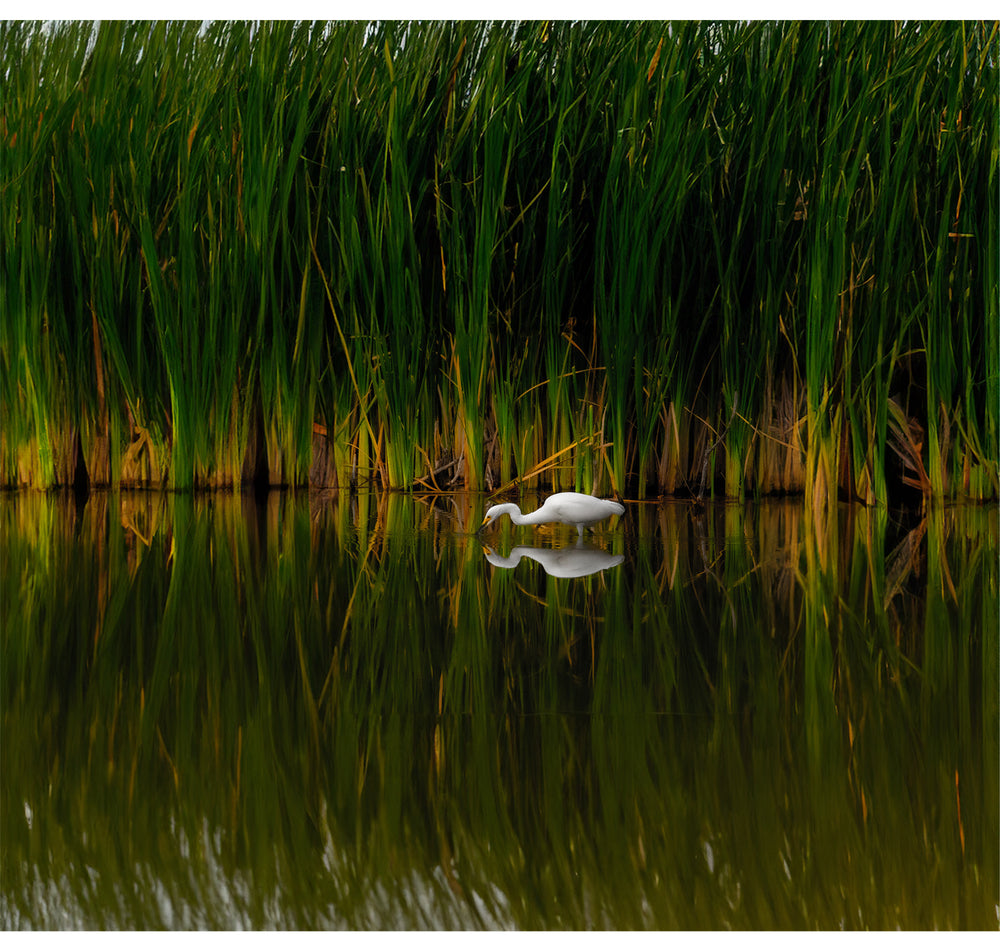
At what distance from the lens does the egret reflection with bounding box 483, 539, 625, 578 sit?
2.40 metres

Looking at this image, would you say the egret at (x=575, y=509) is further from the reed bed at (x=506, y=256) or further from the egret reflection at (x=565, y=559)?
the reed bed at (x=506, y=256)

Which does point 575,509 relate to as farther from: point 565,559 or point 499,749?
point 499,749

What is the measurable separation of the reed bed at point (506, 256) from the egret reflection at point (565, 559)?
0.85 meters

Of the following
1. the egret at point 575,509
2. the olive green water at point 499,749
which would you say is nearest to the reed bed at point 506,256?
the egret at point 575,509

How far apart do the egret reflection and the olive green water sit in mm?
85

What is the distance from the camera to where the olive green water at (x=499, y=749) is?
1076 mm

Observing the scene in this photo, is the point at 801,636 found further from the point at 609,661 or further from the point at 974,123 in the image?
the point at 974,123

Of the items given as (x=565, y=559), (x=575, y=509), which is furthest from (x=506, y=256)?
(x=565, y=559)

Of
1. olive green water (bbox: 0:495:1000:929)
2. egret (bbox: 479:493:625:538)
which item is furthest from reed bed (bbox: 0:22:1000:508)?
olive green water (bbox: 0:495:1000:929)

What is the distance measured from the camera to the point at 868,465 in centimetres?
347

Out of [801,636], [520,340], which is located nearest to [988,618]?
[801,636]

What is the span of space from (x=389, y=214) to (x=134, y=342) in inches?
39.4

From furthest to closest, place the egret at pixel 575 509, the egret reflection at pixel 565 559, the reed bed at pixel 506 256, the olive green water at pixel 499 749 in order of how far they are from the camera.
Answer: the reed bed at pixel 506 256
the egret at pixel 575 509
the egret reflection at pixel 565 559
the olive green water at pixel 499 749

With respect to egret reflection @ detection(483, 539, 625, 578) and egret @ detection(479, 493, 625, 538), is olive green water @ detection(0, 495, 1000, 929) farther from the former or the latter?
egret @ detection(479, 493, 625, 538)
